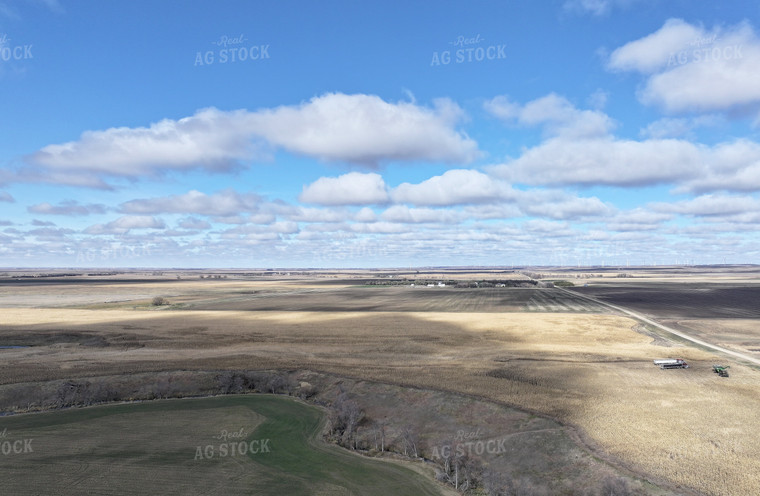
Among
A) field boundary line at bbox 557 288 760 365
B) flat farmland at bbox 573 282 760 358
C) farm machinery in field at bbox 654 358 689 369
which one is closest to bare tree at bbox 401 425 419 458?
farm machinery in field at bbox 654 358 689 369

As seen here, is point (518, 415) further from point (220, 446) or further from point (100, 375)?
A: point (100, 375)

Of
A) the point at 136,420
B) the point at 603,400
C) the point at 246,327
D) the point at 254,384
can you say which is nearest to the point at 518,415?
the point at 603,400

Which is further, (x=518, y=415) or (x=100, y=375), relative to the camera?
(x=100, y=375)

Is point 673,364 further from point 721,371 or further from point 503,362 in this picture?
point 503,362

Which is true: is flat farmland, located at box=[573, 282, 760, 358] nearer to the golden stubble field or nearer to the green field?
the golden stubble field

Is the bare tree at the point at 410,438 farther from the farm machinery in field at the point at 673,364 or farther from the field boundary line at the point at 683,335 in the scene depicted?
the field boundary line at the point at 683,335
